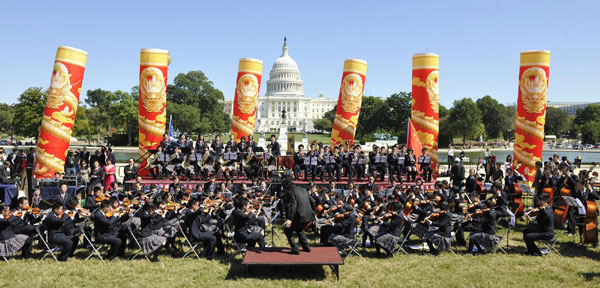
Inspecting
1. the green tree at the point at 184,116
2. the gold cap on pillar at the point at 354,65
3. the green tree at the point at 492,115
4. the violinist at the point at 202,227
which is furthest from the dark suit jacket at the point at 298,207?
the green tree at the point at 492,115

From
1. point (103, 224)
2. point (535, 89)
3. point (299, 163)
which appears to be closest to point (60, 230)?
point (103, 224)

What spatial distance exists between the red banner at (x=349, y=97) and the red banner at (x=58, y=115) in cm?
1243

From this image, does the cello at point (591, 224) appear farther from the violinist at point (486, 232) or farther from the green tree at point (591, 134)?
the green tree at point (591, 134)

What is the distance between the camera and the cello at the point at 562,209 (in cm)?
1074

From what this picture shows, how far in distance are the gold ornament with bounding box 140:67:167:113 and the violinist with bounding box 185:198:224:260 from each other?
10.1 m

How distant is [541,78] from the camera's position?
18.8m

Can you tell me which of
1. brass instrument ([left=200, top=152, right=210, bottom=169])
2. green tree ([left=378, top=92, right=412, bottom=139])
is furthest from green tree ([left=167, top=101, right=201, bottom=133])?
brass instrument ([left=200, top=152, right=210, bottom=169])

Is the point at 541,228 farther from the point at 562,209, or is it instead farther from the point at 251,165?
the point at 251,165

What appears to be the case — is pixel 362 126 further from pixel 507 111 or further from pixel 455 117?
pixel 507 111

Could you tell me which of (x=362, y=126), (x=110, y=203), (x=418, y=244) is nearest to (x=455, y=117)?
(x=362, y=126)

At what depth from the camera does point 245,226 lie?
922 centimetres

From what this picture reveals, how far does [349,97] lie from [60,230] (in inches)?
619

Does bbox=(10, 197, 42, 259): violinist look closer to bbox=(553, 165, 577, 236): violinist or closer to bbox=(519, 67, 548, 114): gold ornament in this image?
bbox=(553, 165, 577, 236): violinist

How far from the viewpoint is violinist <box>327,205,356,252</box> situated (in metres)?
9.19
